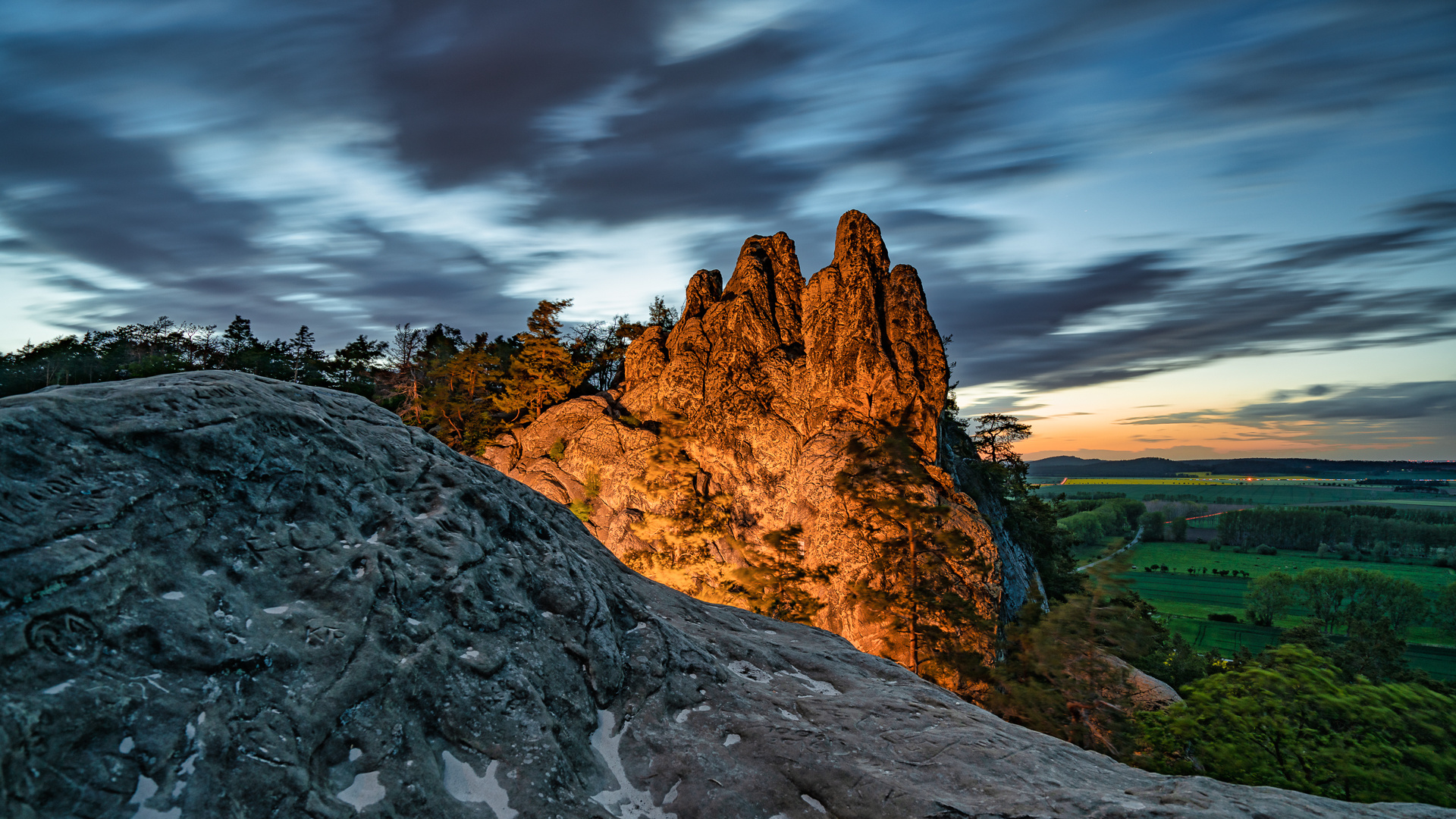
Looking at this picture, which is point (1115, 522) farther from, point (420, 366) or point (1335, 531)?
point (420, 366)

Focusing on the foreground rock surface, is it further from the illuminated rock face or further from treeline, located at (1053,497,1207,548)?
treeline, located at (1053,497,1207,548)

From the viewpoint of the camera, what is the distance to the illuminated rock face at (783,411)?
2878cm

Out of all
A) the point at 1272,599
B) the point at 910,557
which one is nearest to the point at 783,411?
the point at 910,557

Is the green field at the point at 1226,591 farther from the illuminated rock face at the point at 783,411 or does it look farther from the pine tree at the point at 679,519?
the pine tree at the point at 679,519

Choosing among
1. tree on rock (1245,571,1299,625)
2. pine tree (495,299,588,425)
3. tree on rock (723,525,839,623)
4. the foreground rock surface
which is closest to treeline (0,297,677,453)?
pine tree (495,299,588,425)

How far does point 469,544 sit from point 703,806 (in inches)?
131

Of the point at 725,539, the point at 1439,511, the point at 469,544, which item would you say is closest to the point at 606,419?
the point at 725,539

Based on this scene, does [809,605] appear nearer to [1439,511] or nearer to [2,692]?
[2,692]

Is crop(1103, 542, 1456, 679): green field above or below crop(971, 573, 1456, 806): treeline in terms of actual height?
below

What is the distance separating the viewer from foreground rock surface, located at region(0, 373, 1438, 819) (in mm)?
3770

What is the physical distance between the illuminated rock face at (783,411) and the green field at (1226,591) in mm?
30752

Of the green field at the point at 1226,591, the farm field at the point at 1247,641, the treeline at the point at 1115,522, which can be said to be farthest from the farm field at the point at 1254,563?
the farm field at the point at 1247,641

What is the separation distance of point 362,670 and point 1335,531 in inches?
7989

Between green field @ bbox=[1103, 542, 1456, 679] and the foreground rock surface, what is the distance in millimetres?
51609
